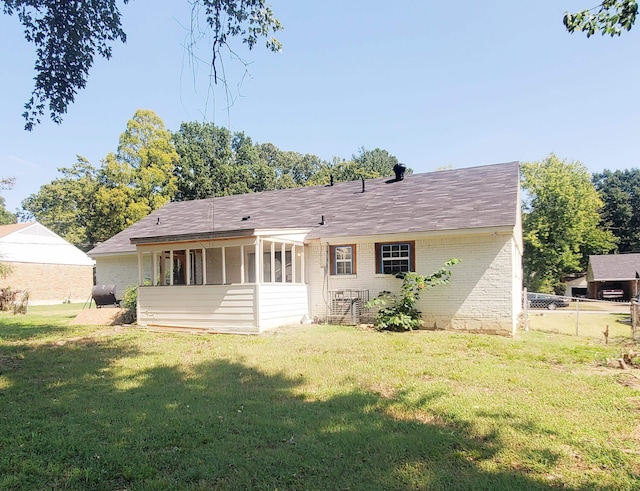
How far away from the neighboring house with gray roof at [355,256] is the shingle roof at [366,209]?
5 centimetres

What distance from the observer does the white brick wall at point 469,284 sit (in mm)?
11844

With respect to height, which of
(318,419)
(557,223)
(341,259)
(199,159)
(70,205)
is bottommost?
(318,419)

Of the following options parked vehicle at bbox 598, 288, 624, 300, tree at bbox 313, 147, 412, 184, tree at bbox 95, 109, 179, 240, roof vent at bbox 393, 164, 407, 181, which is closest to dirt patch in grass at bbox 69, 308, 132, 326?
roof vent at bbox 393, 164, 407, 181

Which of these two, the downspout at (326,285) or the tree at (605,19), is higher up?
the tree at (605,19)

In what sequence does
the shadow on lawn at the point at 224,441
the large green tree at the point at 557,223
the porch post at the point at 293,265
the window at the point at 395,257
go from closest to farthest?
the shadow on lawn at the point at 224,441
the window at the point at 395,257
the porch post at the point at 293,265
the large green tree at the point at 557,223

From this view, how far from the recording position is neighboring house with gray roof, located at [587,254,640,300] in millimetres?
36156

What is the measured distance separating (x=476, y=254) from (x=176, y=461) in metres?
10.3

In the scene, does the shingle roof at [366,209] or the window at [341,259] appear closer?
the shingle roof at [366,209]

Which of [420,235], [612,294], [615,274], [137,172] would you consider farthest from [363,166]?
[420,235]

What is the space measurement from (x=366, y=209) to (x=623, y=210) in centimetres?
5511

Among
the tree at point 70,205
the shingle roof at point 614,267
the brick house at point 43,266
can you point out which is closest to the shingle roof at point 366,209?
the brick house at point 43,266

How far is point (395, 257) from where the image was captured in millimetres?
13359

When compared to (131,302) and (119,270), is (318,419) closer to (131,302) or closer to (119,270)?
(131,302)

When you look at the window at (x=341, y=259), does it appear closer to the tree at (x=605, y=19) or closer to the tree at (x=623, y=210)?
the tree at (x=605, y=19)
